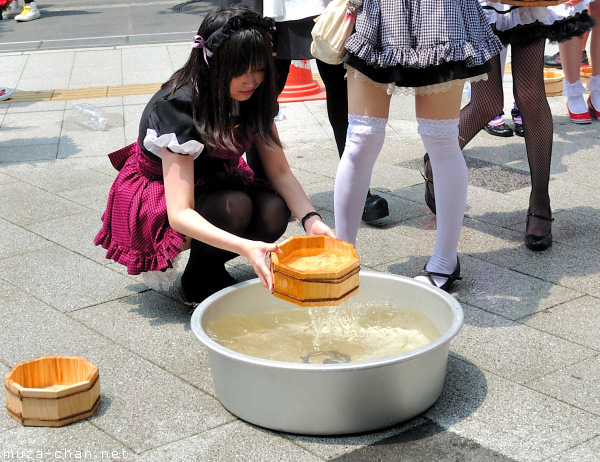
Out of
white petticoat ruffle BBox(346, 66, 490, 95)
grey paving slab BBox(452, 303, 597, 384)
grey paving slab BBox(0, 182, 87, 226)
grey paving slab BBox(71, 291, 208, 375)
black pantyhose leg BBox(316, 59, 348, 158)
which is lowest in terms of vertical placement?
grey paving slab BBox(452, 303, 597, 384)

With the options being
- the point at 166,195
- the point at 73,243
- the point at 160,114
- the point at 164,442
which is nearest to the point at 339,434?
the point at 164,442

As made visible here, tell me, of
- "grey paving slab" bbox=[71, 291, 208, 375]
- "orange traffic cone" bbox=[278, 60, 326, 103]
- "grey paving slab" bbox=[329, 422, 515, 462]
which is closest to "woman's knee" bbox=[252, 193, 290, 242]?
"grey paving slab" bbox=[71, 291, 208, 375]

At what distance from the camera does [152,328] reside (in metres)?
2.93

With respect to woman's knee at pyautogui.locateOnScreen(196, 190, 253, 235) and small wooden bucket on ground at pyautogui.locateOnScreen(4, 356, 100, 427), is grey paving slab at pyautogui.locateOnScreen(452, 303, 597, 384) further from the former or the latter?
small wooden bucket on ground at pyautogui.locateOnScreen(4, 356, 100, 427)

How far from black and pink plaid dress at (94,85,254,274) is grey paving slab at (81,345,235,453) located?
399mm

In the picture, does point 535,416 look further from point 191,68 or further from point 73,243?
point 73,243

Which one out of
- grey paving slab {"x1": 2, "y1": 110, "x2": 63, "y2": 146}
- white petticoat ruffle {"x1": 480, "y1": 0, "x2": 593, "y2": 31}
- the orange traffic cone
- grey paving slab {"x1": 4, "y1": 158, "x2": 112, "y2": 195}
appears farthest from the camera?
the orange traffic cone

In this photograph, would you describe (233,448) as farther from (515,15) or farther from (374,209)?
(515,15)

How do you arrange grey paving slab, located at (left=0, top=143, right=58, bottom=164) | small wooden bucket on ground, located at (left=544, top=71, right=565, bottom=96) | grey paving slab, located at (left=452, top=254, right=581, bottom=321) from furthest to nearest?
small wooden bucket on ground, located at (left=544, top=71, right=565, bottom=96) < grey paving slab, located at (left=0, top=143, right=58, bottom=164) < grey paving slab, located at (left=452, top=254, right=581, bottom=321)

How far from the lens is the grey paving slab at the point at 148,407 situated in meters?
2.27

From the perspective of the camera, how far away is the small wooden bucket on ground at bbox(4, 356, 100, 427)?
2.25 meters

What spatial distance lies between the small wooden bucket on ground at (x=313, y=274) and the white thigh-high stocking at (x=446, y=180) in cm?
70

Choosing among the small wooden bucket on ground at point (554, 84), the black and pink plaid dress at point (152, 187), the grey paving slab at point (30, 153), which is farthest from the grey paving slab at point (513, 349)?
the small wooden bucket on ground at point (554, 84)

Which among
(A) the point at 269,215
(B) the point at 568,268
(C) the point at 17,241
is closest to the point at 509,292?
(B) the point at 568,268
